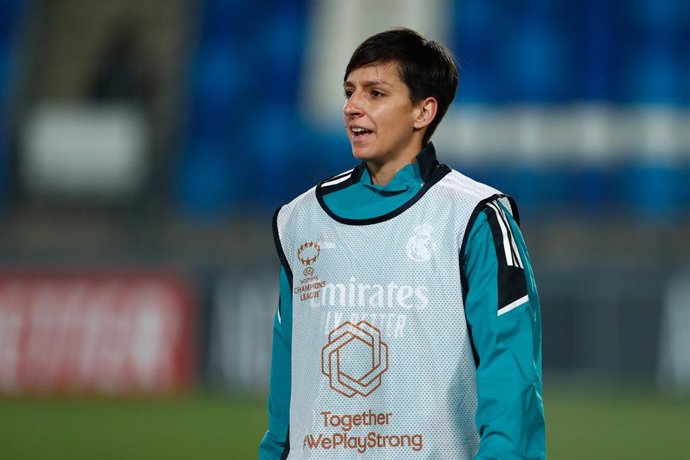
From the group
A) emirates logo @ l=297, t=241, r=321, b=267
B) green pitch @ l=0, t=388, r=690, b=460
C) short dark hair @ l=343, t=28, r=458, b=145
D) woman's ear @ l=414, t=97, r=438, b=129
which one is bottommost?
green pitch @ l=0, t=388, r=690, b=460

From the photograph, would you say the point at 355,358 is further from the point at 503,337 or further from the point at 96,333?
the point at 96,333

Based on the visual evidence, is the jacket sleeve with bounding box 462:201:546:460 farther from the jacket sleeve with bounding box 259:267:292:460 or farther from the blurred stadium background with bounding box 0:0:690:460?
the blurred stadium background with bounding box 0:0:690:460

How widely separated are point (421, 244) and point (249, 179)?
10.9 m

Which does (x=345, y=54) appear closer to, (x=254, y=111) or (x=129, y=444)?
(x=254, y=111)

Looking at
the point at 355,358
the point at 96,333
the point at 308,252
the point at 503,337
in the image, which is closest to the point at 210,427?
the point at 96,333

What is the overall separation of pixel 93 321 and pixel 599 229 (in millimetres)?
4622

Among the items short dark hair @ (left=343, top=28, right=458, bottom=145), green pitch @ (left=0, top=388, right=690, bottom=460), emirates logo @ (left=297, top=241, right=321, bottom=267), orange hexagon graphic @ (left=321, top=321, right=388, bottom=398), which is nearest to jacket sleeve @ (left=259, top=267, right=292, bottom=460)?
emirates logo @ (left=297, top=241, right=321, bottom=267)

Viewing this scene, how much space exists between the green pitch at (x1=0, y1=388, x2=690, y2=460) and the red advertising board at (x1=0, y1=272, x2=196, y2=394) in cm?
29

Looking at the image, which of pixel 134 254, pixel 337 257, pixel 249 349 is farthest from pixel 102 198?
pixel 337 257

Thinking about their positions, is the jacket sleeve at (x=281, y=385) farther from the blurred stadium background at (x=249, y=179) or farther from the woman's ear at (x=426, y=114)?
the blurred stadium background at (x=249, y=179)

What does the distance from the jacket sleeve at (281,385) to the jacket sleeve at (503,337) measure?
365 mm

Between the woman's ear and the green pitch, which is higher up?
the woman's ear

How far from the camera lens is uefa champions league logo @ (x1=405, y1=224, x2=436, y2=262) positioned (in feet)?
7.38

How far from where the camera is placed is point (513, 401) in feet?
6.97
